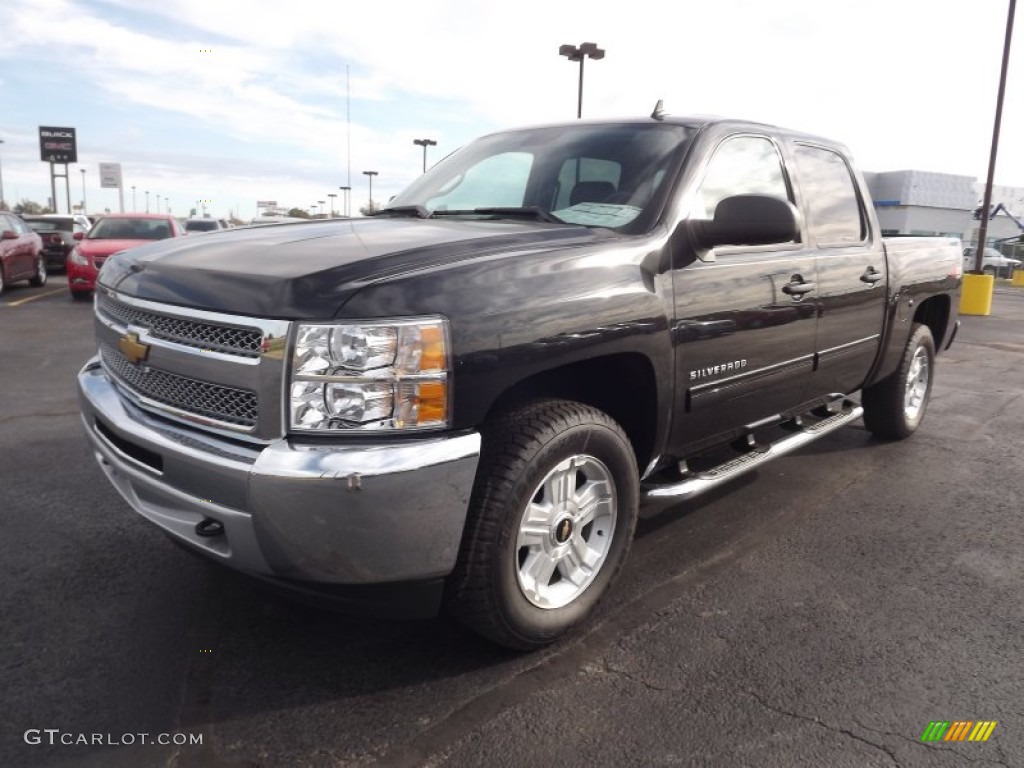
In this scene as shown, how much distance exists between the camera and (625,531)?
9.58 ft

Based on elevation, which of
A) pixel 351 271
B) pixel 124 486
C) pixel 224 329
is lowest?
pixel 124 486

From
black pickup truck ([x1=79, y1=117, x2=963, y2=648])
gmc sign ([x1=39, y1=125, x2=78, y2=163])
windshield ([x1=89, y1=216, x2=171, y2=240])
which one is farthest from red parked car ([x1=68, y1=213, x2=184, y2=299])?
gmc sign ([x1=39, y1=125, x2=78, y2=163])

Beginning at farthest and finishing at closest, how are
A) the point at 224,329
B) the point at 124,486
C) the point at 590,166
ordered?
the point at 590,166 < the point at 124,486 < the point at 224,329

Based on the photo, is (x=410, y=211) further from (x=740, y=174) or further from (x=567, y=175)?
(x=740, y=174)

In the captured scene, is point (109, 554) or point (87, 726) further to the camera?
point (109, 554)

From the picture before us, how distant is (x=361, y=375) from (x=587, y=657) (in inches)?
50.8

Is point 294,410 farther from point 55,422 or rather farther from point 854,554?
point 55,422

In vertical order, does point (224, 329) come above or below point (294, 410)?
above

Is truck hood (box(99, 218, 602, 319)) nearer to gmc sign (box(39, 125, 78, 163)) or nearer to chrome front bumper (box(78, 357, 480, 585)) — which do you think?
chrome front bumper (box(78, 357, 480, 585))

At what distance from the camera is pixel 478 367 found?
2.29 metres

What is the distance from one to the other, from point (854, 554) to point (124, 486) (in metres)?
3.08

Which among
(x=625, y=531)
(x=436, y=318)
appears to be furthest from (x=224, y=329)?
(x=625, y=531)

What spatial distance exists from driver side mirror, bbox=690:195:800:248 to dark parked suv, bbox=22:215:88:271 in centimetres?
2013

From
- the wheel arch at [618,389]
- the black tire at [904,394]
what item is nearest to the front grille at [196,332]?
the wheel arch at [618,389]
